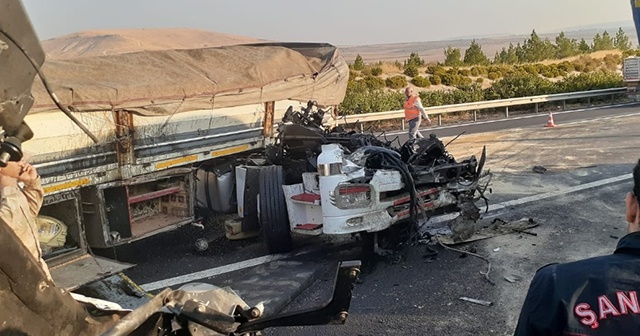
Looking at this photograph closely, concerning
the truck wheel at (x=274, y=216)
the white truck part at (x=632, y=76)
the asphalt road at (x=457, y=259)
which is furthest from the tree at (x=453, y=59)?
the truck wheel at (x=274, y=216)

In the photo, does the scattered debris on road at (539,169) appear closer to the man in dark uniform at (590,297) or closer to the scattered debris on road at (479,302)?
the scattered debris on road at (479,302)

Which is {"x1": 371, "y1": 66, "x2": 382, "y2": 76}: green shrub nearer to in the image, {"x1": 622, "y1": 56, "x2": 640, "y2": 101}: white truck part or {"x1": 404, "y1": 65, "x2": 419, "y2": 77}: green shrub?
{"x1": 404, "y1": 65, "x2": 419, "y2": 77}: green shrub

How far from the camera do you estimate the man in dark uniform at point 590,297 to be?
1505 mm

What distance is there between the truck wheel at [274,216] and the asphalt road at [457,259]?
0.76ft

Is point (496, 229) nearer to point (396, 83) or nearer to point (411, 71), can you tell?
point (396, 83)

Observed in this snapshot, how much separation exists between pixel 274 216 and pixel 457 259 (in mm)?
1908

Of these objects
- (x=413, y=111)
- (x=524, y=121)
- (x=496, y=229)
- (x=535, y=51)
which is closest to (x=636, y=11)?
(x=496, y=229)

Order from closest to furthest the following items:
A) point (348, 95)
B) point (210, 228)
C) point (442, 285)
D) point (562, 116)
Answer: point (442, 285), point (210, 228), point (562, 116), point (348, 95)

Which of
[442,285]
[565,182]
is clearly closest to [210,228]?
[442,285]

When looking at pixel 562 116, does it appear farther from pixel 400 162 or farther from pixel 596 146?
pixel 400 162

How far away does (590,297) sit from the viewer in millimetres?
1546

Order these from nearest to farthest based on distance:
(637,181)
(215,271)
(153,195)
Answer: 1. (637,181)
2. (215,271)
3. (153,195)

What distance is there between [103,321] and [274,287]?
3046mm

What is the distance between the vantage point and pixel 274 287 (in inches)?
→ 211
